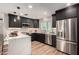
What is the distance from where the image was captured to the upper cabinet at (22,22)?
1.80 metres

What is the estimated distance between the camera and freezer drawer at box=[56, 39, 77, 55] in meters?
1.97

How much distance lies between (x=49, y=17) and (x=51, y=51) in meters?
0.71

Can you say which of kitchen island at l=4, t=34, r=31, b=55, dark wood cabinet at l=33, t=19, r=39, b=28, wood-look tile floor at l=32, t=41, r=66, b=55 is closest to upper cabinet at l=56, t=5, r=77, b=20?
dark wood cabinet at l=33, t=19, r=39, b=28

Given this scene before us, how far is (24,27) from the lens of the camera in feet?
5.94

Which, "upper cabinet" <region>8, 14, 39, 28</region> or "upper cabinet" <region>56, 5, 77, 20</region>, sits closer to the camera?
"upper cabinet" <region>8, 14, 39, 28</region>

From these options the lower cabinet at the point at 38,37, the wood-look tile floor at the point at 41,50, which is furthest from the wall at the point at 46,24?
the wood-look tile floor at the point at 41,50

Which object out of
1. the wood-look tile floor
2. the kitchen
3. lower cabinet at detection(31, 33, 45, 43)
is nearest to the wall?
the kitchen

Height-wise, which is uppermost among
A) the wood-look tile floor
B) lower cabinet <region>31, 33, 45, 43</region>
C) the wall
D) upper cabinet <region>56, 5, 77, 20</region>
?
upper cabinet <region>56, 5, 77, 20</region>

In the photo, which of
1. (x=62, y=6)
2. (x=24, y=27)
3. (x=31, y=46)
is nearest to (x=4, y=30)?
(x=24, y=27)

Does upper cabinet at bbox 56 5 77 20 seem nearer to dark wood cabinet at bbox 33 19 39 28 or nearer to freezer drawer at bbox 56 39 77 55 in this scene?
dark wood cabinet at bbox 33 19 39 28

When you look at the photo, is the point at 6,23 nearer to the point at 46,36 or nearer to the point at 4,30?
the point at 4,30

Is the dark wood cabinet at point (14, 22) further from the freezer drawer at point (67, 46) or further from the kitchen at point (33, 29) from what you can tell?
the freezer drawer at point (67, 46)

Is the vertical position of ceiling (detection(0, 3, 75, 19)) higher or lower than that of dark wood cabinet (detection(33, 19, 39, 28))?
higher
